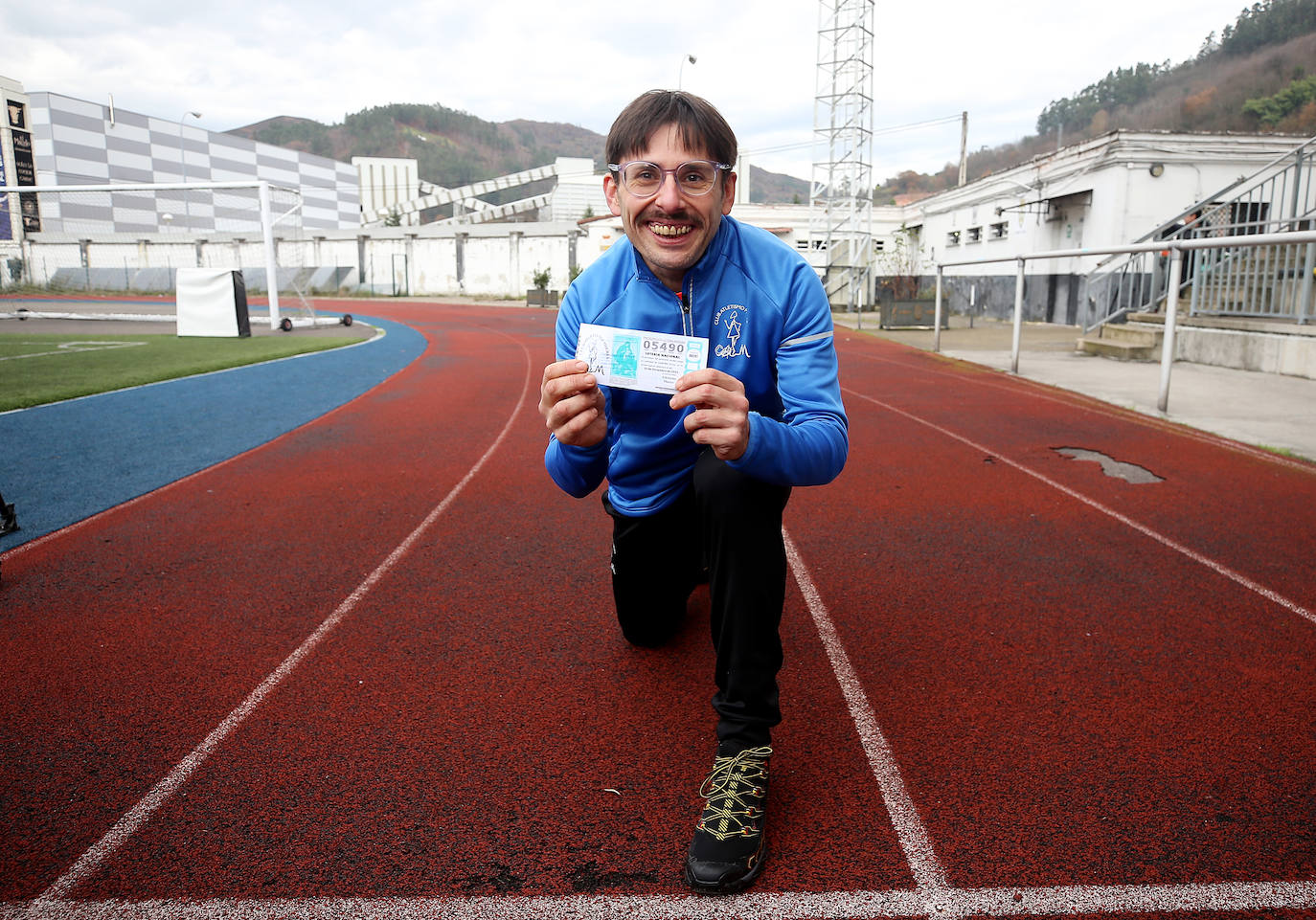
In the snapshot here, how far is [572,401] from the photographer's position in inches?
85.3

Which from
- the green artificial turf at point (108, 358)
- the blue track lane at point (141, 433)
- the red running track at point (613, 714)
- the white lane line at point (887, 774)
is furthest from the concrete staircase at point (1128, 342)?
the green artificial turf at point (108, 358)

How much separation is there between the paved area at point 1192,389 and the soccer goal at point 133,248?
1594cm

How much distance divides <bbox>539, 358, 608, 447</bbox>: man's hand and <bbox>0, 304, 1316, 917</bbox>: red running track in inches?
40.7

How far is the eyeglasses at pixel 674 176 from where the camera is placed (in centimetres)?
225

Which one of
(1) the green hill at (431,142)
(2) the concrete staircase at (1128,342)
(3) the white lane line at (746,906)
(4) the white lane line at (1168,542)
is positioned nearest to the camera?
(3) the white lane line at (746,906)

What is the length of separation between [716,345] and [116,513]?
4599mm

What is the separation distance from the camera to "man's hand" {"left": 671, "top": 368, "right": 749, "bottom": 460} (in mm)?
1965

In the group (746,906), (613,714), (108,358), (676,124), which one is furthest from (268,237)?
(746,906)

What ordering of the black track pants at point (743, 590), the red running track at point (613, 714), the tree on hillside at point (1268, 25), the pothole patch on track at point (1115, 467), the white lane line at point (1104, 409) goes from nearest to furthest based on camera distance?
the red running track at point (613, 714), the black track pants at point (743, 590), the pothole patch on track at point (1115, 467), the white lane line at point (1104, 409), the tree on hillside at point (1268, 25)

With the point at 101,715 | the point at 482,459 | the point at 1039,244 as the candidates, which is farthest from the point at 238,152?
the point at 101,715

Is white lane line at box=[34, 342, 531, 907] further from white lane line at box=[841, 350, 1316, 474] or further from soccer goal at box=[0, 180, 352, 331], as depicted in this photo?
soccer goal at box=[0, 180, 352, 331]

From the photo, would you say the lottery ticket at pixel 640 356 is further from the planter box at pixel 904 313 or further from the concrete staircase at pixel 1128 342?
the planter box at pixel 904 313

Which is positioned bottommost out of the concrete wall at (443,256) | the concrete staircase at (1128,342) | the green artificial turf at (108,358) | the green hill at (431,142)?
the green artificial turf at (108,358)

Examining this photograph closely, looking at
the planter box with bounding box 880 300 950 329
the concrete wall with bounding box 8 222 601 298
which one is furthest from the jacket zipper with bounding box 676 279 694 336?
the concrete wall with bounding box 8 222 601 298
